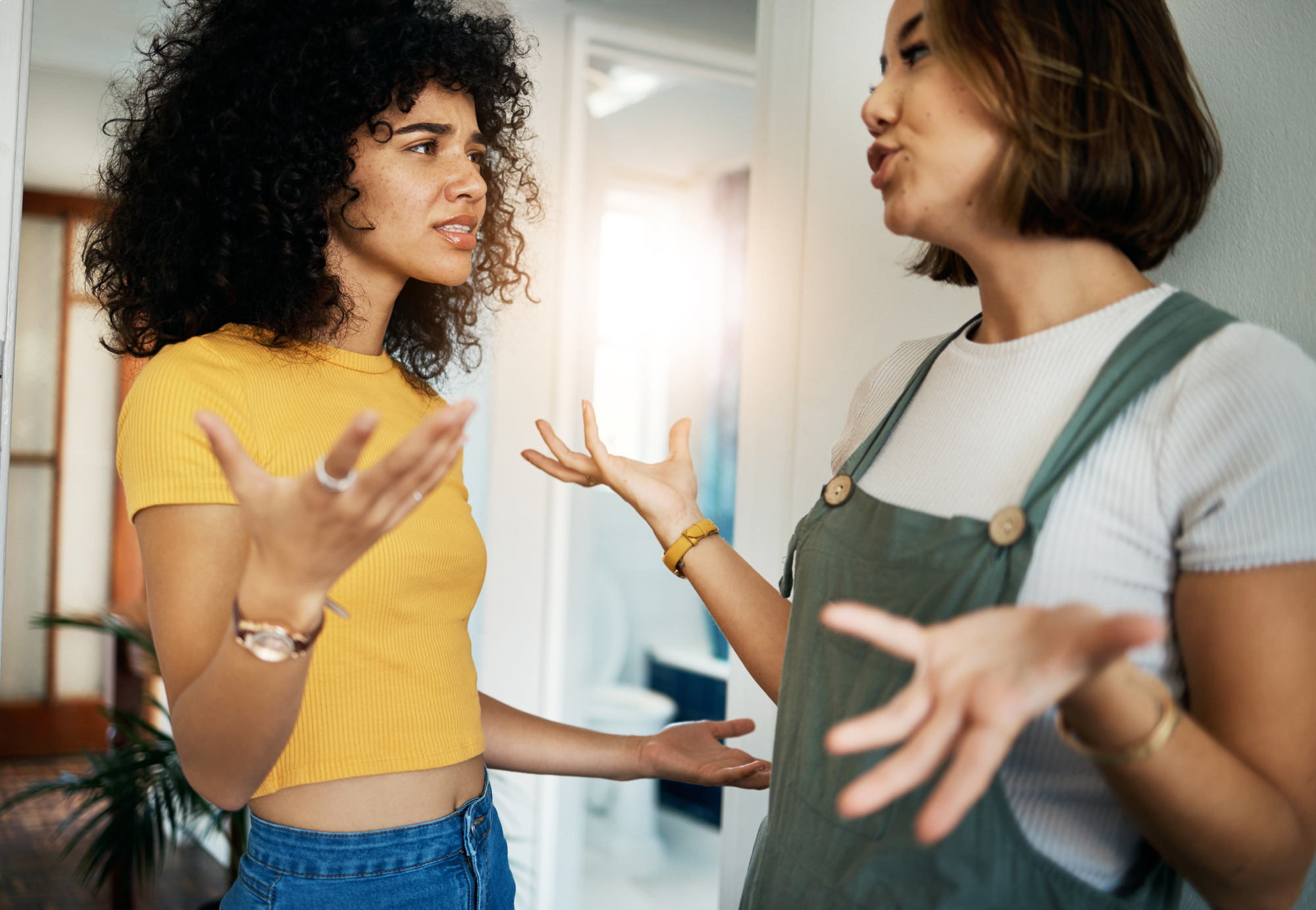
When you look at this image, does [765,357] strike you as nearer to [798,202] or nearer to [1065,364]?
[798,202]

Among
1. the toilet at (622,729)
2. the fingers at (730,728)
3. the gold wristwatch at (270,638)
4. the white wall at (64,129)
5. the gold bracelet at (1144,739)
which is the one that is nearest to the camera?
the gold bracelet at (1144,739)

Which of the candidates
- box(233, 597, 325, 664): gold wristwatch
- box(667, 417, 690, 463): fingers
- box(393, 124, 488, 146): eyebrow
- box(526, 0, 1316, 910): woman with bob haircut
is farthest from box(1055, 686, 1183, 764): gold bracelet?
box(393, 124, 488, 146): eyebrow

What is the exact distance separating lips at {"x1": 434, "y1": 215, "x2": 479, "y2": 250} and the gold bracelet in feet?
3.03

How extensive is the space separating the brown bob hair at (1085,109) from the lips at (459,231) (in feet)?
2.08

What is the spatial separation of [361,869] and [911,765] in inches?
28.2

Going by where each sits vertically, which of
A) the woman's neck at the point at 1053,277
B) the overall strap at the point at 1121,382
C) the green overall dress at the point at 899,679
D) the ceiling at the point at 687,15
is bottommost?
the green overall dress at the point at 899,679

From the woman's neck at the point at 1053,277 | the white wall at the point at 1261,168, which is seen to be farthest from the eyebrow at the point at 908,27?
the white wall at the point at 1261,168

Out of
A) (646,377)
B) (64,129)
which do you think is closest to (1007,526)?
(646,377)

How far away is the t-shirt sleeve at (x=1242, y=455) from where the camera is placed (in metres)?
0.68

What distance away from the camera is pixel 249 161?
120 centimetres

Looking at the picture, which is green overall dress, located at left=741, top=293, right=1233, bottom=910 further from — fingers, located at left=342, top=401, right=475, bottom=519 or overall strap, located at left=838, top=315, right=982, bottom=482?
fingers, located at left=342, top=401, right=475, bottom=519

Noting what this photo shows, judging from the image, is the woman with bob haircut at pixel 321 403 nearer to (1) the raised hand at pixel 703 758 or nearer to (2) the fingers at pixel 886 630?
(1) the raised hand at pixel 703 758

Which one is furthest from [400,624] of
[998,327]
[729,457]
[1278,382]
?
[729,457]

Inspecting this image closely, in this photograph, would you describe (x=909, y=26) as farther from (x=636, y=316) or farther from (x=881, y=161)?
(x=636, y=316)
